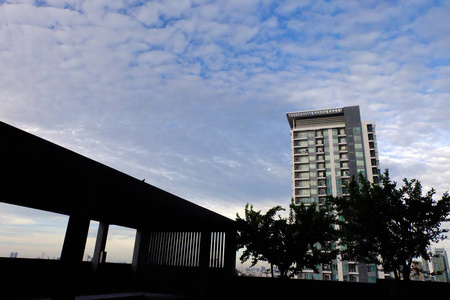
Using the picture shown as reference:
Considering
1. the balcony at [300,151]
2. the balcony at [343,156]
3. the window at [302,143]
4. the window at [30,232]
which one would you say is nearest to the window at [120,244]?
the window at [30,232]

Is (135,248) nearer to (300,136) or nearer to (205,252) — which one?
(205,252)

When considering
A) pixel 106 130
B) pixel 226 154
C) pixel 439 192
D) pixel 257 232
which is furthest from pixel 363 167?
pixel 106 130

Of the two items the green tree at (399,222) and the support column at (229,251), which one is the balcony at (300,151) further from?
the support column at (229,251)

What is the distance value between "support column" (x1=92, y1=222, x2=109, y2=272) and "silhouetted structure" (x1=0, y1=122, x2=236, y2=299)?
41mm

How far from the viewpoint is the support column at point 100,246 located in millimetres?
12016

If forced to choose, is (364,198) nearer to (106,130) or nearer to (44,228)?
(44,228)

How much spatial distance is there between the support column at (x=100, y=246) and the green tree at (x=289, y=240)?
24.0 ft

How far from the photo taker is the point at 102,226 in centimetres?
1225

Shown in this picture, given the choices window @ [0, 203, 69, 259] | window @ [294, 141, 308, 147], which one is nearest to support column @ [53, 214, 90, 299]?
window @ [0, 203, 69, 259]

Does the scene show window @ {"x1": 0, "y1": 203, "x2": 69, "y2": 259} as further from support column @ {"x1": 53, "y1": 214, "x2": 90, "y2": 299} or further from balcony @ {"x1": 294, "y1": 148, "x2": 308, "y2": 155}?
balcony @ {"x1": 294, "y1": 148, "x2": 308, "y2": 155}

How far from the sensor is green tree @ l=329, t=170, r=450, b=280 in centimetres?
1566

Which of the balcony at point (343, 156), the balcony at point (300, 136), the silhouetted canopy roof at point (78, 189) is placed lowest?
the silhouetted canopy roof at point (78, 189)

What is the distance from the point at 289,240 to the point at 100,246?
10.4 m

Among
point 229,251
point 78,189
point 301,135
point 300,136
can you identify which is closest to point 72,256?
point 78,189
